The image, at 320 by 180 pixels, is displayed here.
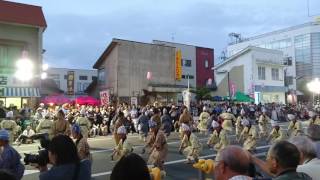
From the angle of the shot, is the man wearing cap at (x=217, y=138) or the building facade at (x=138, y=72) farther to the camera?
the building facade at (x=138, y=72)

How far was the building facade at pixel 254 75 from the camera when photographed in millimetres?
53434

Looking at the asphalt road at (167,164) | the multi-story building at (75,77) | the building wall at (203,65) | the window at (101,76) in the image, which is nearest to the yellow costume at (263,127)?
the asphalt road at (167,164)

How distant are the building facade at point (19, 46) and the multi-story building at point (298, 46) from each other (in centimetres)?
4914

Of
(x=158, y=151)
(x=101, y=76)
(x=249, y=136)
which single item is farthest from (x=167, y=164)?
(x=101, y=76)

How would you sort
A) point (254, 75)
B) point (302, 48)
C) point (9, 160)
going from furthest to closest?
point (302, 48)
point (254, 75)
point (9, 160)

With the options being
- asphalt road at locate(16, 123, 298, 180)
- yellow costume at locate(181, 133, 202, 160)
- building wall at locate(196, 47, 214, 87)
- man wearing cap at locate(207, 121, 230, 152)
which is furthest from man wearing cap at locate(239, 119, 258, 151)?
building wall at locate(196, 47, 214, 87)

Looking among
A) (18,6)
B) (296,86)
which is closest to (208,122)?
(18,6)

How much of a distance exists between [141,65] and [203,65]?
45.8 feet

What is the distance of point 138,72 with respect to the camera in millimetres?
42469

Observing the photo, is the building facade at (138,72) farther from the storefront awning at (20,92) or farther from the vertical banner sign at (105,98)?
the storefront awning at (20,92)

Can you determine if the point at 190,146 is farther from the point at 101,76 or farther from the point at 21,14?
the point at 101,76

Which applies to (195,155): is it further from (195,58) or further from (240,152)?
(195,58)

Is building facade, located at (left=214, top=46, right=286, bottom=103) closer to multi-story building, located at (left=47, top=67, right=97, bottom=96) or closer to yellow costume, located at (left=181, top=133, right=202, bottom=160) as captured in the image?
multi-story building, located at (left=47, top=67, right=97, bottom=96)

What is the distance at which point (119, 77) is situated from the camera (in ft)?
134
